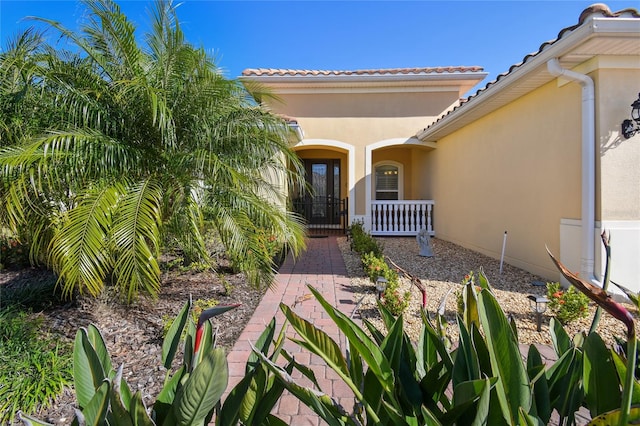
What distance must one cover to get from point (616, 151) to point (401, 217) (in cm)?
647

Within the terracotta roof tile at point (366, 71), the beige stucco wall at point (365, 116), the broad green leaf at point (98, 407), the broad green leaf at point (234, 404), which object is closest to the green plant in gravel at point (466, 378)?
the broad green leaf at point (234, 404)

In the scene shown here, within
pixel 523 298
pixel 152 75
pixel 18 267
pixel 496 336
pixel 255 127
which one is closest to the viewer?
pixel 496 336

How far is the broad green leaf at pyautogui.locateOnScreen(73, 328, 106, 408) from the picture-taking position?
1.20 metres

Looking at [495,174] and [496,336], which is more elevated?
[495,174]

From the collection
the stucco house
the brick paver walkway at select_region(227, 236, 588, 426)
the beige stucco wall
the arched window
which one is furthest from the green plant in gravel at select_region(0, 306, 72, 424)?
the arched window

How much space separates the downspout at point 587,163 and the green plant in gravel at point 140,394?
5.67 meters

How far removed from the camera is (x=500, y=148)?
6938 millimetres

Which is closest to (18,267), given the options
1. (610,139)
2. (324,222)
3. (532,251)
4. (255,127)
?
(255,127)

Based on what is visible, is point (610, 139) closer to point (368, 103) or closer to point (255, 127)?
point (255, 127)

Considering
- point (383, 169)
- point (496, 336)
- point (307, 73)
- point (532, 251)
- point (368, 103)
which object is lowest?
point (532, 251)

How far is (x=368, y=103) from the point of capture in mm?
10586

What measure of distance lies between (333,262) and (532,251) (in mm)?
4047

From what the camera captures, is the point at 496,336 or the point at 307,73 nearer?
the point at 496,336

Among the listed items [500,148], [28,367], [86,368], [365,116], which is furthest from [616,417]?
[365,116]
